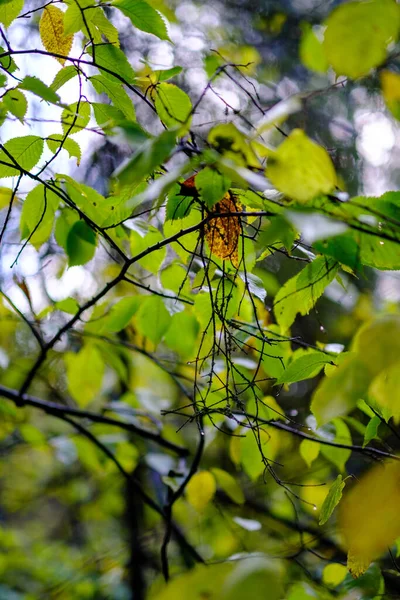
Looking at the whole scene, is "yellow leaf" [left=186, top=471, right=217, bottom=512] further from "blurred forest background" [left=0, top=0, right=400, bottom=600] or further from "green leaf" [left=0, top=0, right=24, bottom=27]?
"green leaf" [left=0, top=0, right=24, bottom=27]

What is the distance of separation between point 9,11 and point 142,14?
0.22m

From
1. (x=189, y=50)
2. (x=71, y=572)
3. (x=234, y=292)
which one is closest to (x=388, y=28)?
(x=234, y=292)

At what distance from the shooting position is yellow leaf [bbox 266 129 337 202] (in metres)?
0.41

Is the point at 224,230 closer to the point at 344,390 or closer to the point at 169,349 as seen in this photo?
the point at 344,390

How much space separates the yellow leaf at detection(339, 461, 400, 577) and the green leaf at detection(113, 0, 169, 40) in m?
0.65

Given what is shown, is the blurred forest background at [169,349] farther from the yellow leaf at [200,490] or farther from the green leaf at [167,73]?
the green leaf at [167,73]

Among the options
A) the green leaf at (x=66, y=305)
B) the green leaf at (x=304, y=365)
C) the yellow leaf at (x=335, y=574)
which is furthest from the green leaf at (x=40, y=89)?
the yellow leaf at (x=335, y=574)

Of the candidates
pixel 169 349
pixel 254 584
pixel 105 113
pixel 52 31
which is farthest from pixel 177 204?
pixel 169 349

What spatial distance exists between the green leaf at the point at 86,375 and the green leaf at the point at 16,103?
0.84 m

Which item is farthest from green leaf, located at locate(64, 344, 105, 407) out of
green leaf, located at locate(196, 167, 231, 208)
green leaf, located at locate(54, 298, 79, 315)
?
green leaf, located at locate(196, 167, 231, 208)

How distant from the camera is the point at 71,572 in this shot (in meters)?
2.70

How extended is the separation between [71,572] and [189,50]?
2.58 m

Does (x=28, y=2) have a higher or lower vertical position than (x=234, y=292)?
higher

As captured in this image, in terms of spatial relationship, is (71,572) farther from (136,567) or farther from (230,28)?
(230,28)
